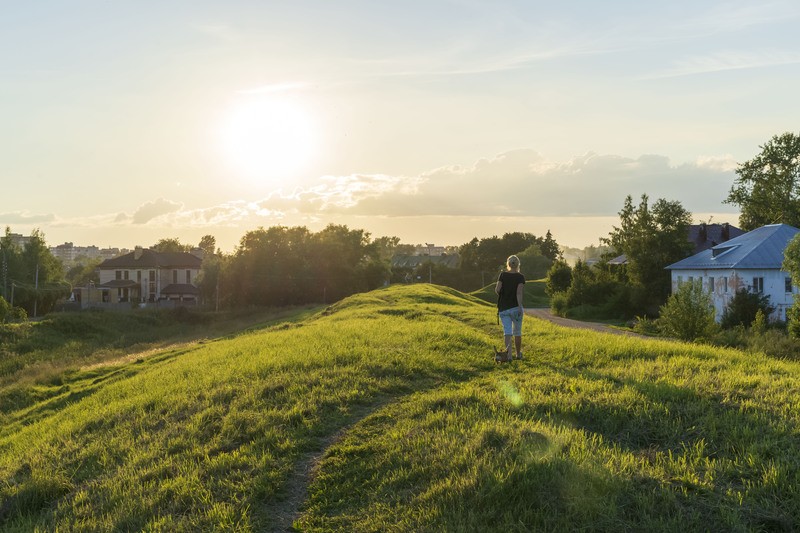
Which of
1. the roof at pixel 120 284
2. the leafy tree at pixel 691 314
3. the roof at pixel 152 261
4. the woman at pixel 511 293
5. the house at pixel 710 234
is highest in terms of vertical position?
the house at pixel 710 234

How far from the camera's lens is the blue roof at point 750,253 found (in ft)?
125

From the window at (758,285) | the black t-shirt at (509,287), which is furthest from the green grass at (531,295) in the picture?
the black t-shirt at (509,287)

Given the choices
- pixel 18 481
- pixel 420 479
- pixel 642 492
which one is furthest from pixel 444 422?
pixel 18 481

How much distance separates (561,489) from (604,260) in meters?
55.8

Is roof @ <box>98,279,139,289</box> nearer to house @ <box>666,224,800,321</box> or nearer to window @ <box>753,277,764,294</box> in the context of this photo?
house @ <box>666,224,800,321</box>

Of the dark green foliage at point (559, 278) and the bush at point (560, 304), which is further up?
the dark green foliage at point (559, 278)

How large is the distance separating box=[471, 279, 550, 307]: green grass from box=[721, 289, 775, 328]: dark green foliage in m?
29.0

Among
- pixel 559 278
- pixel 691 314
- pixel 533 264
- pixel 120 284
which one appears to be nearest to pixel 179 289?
pixel 120 284

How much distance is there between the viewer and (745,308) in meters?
35.9

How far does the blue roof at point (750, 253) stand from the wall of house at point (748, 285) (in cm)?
53

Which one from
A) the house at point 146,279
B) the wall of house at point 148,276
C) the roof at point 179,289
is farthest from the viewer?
the roof at point 179,289

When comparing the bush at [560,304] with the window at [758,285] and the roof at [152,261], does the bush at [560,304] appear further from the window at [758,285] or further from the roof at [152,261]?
the roof at [152,261]

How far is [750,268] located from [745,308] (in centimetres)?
361

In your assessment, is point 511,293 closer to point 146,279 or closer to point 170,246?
point 146,279
